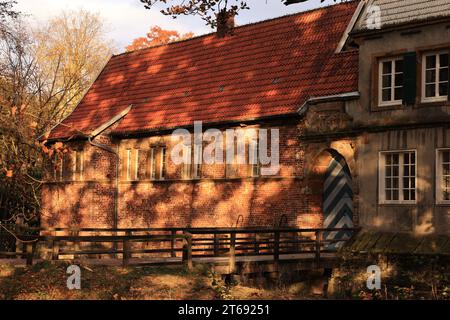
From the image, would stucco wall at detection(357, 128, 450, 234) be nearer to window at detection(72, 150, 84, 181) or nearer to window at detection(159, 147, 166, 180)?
window at detection(159, 147, 166, 180)

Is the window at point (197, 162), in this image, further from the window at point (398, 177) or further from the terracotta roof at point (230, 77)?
the window at point (398, 177)

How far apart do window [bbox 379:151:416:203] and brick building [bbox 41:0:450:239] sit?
0.12ft

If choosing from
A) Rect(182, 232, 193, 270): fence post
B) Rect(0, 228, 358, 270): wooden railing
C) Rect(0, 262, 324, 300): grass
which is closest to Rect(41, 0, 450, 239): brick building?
Rect(0, 228, 358, 270): wooden railing

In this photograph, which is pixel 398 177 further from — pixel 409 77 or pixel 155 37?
pixel 155 37

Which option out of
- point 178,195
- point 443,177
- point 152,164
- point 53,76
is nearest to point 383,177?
point 443,177

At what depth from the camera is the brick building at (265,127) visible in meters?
22.4

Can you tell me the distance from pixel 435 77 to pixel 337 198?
16.4 ft

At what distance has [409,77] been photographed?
2184 centimetres

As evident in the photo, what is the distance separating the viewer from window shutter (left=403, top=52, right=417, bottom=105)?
21797 mm

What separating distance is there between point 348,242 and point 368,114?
3550 millimetres

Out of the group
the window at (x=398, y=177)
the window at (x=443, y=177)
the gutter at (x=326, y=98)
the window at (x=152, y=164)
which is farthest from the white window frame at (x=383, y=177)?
the window at (x=152, y=164)

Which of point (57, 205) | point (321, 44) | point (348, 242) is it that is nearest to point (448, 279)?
point (348, 242)

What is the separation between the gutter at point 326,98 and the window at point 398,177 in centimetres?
190
